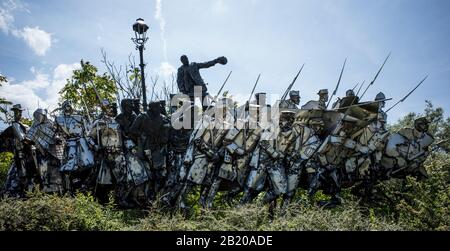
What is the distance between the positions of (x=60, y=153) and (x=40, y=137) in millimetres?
543

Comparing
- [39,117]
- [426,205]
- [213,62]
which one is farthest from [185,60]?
[426,205]

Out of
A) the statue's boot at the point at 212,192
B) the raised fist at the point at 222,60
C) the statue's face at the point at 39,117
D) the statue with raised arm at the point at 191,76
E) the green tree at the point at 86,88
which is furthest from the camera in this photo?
the green tree at the point at 86,88

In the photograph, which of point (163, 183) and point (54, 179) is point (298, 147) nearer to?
point (163, 183)

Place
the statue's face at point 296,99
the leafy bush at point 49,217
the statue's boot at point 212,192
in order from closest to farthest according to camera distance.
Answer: the leafy bush at point 49,217 < the statue's boot at point 212,192 < the statue's face at point 296,99

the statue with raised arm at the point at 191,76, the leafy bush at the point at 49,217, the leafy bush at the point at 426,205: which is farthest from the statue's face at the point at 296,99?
the leafy bush at the point at 49,217

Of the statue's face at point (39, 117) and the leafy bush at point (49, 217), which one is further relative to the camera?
the statue's face at point (39, 117)

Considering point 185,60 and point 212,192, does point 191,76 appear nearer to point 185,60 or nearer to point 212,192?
point 185,60

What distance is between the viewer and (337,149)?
705cm

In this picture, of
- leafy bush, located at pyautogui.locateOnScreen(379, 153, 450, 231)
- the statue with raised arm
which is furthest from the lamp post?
leafy bush, located at pyautogui.locateOnScreen(379, 153, 450, 231)

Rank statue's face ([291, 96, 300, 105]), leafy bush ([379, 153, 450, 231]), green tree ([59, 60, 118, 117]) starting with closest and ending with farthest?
leafy bush ([379, 153, 450, 231]) → statue's face ([291, 96, 300, 105]) → green tree ([59, 60, 118, 117])

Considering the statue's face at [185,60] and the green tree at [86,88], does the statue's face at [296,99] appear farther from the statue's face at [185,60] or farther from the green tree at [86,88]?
the green tree at [86,88]

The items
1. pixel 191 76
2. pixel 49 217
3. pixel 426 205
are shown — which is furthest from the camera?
pixel 191 76

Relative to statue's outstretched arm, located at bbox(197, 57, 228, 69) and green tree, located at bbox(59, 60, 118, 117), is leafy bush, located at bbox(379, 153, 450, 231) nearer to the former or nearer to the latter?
statue's outstretched arm, located at bbox(197, 57, 228, 69)

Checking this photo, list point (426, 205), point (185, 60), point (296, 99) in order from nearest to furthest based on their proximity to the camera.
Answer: point (426, 205)
point (296, 99)
point (185, 60)
